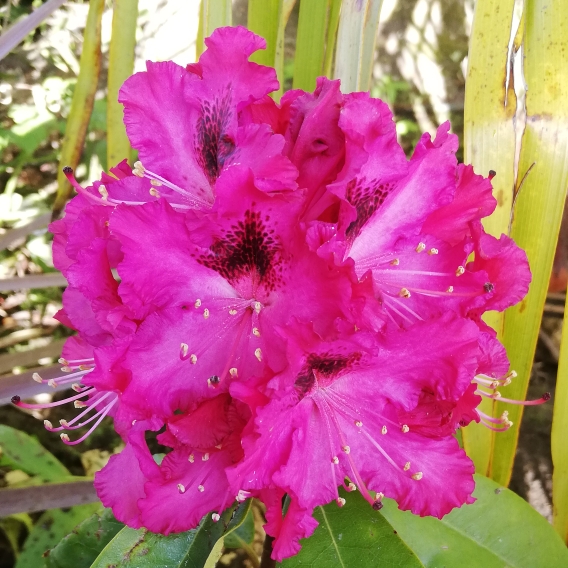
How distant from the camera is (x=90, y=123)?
5.62 feet

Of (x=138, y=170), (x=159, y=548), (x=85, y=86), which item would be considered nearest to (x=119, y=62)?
(x=85, y=86)

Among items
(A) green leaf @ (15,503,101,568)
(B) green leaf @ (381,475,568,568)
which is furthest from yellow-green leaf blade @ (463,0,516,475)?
(A) green leaf @ (15,503,101,568)

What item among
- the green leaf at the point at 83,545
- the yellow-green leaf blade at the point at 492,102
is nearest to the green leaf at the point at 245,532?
the green leaf at the point at 83,545

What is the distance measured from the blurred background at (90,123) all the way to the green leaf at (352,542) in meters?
0.75

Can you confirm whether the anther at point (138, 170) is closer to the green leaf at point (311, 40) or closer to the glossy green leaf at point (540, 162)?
the green leaf at point (311, 40)

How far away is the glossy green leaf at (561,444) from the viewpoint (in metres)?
0.94

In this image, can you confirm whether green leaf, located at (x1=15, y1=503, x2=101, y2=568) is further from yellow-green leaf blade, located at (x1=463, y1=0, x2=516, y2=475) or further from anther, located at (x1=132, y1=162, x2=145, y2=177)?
yellow-green leaf blade, located at (x1=463, y1=0, x2=516, y2=475)

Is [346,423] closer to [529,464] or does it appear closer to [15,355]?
[15,355]

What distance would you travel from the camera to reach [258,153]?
0.54 meters

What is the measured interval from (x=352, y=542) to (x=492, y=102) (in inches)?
26.7

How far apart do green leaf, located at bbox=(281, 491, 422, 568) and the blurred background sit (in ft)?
2.47

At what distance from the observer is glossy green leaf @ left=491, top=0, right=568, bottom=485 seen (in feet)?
2.76

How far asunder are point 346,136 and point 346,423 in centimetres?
31

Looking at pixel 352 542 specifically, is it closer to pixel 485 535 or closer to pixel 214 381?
pixel 485 535
